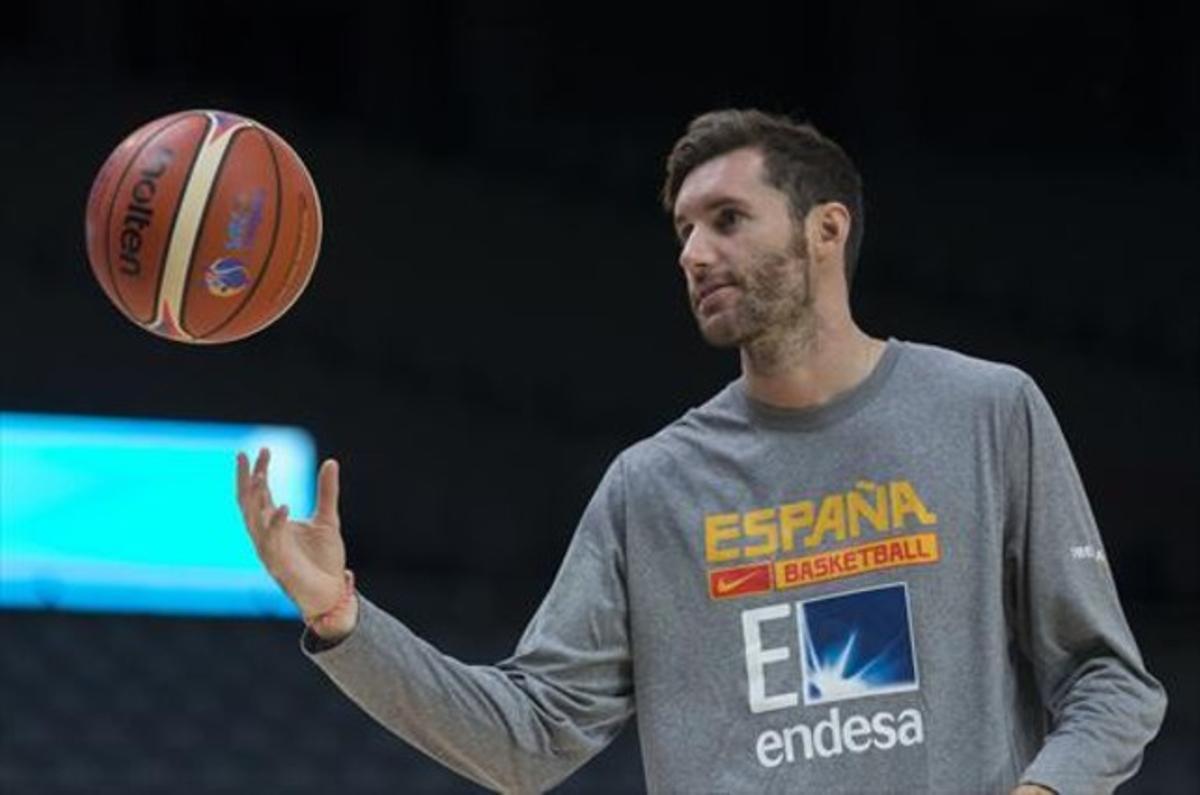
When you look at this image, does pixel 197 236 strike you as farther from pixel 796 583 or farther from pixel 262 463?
pixel 796 583

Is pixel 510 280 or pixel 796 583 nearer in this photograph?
pixel 796 583

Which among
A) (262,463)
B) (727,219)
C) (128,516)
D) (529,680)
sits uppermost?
(727,219)

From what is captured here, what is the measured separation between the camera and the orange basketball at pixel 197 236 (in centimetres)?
352

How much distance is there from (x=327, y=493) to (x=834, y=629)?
0.66 m

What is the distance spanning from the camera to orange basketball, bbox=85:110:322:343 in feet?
11.5

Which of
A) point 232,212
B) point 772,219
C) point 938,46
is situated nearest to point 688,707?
point 772,219

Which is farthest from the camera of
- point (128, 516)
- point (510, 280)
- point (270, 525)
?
point (510, 280)

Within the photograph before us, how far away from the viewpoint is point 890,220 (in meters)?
12.6

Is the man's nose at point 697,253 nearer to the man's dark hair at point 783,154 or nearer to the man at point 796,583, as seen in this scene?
the man at point 796,583

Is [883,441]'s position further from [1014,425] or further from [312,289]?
[312,289]

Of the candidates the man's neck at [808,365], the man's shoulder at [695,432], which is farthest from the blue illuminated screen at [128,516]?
the man's neck at [808,365]

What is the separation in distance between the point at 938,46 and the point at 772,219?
417 inches

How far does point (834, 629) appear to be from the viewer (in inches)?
118

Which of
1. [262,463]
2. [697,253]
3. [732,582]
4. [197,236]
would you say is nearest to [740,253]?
[697,253]
